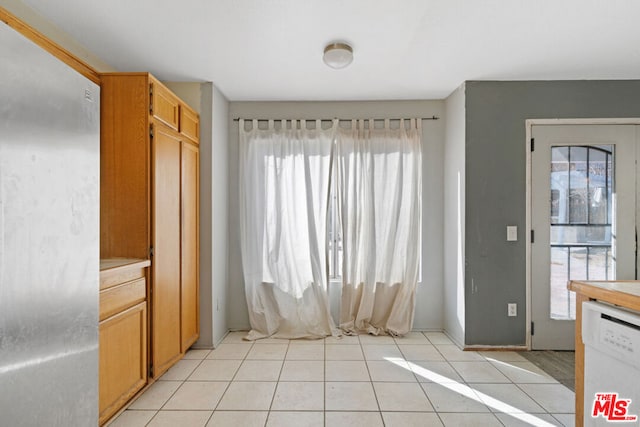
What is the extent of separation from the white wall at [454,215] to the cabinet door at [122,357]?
101 inches

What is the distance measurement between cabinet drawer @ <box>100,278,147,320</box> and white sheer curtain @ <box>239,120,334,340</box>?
4.54 ft

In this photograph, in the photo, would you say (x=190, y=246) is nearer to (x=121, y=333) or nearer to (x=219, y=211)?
(x=219, y=211)

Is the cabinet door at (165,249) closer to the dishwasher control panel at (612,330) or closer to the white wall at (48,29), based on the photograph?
the white wall at (48,29)

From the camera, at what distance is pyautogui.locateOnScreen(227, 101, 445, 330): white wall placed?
363 cm

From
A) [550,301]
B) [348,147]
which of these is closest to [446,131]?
[348,147]

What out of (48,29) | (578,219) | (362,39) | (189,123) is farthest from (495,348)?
(48,29)

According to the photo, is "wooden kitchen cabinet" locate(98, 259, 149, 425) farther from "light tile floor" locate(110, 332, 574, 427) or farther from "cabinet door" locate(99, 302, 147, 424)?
"light tile floor" locate(110, 332, 574, 427)

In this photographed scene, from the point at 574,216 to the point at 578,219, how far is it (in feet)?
0.14

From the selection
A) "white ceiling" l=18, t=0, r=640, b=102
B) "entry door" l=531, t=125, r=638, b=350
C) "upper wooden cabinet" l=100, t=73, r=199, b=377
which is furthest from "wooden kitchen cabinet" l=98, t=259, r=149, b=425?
"entry door" l=531, t=125, r=638, b=350

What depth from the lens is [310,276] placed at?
351cm

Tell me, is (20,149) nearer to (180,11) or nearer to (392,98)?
(180,11)

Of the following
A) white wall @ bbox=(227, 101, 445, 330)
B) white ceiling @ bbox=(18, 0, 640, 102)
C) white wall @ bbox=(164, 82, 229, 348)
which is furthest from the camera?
white wall @ bbox=(227, 101, 445, 330)

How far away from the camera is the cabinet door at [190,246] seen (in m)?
2.79

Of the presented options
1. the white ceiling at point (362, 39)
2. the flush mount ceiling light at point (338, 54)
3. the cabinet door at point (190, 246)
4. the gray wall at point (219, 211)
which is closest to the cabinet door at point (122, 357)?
the cabinet door at point (190, 246)
